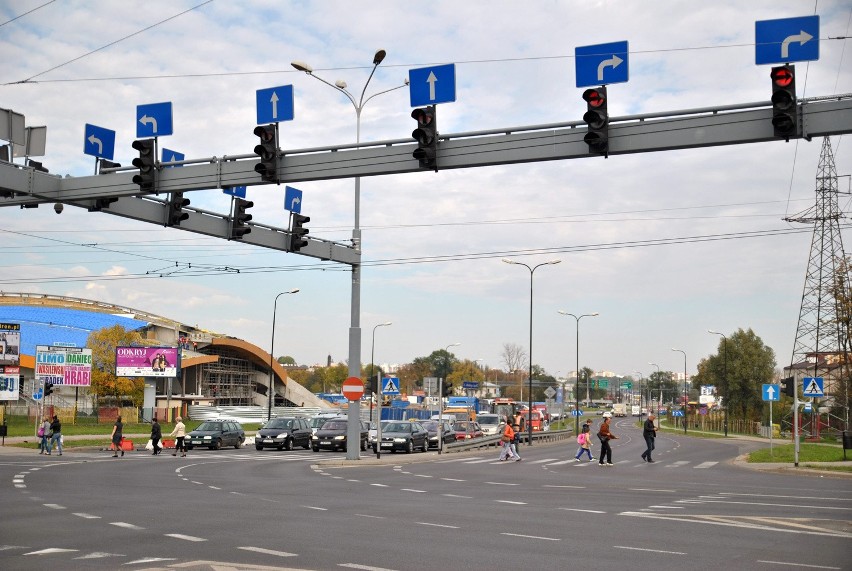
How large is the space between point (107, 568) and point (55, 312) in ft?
340

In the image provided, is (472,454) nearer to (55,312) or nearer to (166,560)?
(166,560)

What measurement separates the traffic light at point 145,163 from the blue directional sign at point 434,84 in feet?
21.2

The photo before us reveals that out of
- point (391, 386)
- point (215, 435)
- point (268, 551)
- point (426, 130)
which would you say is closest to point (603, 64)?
point (426, 130)

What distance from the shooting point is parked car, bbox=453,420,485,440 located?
5534 cm

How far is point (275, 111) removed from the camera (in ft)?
61.2

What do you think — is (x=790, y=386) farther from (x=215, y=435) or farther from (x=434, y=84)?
(x=215, y=435)

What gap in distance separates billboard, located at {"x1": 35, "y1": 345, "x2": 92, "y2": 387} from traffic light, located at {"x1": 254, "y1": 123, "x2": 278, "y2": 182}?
41744mm

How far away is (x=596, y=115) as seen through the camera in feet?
54.2

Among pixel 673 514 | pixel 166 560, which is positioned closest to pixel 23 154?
pixel 166 560

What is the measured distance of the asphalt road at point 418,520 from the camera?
11.6m

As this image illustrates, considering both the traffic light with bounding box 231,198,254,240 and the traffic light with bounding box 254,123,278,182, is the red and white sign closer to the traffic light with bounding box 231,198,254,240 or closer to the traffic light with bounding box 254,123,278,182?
the traffic light with bounding box 231,198,254,240

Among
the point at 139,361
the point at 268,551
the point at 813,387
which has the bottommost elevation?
the point at 268,551

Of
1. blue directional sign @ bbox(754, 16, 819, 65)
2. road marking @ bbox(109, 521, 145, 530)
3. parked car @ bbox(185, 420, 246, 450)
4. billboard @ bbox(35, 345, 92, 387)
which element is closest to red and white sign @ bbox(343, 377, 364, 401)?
parked car @ bbox(185, 420, 246, 450)

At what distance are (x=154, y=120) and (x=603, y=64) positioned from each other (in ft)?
32.0
